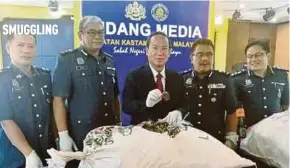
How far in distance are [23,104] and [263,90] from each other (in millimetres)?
1154

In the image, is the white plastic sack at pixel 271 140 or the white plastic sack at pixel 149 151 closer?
the white plastic sack at pixel 149 151

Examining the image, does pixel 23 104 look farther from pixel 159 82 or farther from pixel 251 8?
pixel 251 8

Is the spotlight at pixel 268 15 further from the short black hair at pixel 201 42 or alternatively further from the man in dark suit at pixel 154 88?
the man in dark suit at pixel 154 88

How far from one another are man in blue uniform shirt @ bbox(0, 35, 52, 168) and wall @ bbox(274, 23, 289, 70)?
1115 millimetres

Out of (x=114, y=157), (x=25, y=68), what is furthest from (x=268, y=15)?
(x=25, y=68)

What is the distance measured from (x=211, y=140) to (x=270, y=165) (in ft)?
1.22

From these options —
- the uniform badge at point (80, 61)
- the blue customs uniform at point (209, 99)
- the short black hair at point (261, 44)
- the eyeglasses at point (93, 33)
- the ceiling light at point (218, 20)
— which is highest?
the ceiling light at point (218, 20)

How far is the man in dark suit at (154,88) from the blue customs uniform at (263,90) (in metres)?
0.36


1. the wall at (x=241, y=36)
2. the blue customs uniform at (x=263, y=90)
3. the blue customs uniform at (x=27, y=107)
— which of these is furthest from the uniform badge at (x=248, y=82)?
the blue customs uniform at (x=27, y=107)

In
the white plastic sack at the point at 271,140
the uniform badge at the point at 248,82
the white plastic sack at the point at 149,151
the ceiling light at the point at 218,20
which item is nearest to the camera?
the white plastic sack at the point at 149,151

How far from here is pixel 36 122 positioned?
1439mm

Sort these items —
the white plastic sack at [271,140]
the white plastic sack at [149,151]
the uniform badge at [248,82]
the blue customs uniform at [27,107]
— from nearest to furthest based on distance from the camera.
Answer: the white plastic sack at [149,151]
the blue customs uniform at [27,107]
the white plastic sack at [271,140]
the uniform badge at [248,82]

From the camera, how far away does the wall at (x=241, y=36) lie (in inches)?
63.1

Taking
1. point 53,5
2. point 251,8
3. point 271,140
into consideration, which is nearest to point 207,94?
point 271,140
